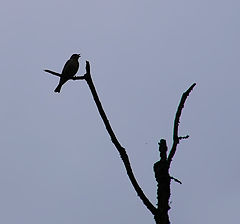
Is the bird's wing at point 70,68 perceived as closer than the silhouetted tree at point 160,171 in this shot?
No

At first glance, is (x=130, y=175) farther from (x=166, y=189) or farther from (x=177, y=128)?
(x=177, y=128)

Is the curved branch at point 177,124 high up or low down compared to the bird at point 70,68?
down

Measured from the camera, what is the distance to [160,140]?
635 cm

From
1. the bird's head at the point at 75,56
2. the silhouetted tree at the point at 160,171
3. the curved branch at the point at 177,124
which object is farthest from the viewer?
the bird's head at the point at 75,56

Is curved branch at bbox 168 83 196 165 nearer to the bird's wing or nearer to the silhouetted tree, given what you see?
the silhouetted tree

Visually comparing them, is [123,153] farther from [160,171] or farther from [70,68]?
[70,68]

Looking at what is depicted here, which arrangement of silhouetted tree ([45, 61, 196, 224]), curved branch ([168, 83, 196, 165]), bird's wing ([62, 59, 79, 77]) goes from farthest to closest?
bird's wing ([62, 59, 79, 77]) < curved branch ([168, 83, 196, 165]) < silhouetted tree ([45, 61, 196, 224])

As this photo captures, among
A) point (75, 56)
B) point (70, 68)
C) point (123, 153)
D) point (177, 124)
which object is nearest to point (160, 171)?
point (123, 153)

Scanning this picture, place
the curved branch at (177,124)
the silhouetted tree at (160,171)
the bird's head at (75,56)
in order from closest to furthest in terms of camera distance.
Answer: the silhouetted tree at (160,171), the curved branch at (177,124), the bird's head at (75,56)

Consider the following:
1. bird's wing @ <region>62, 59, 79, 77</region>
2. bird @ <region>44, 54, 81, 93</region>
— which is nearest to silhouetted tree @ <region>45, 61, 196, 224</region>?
bird's wing @ <region>62, 59, 79, 77</region>

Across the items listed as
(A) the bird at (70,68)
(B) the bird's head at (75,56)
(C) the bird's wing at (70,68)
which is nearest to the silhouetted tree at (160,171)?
(C) the bird's wing at (70,68)

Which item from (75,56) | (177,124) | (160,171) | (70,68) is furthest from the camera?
(75,56)

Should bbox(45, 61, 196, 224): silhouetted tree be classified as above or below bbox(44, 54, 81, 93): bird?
below

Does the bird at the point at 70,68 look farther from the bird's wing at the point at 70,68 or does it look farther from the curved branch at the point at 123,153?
the curved branch at the point at 123,153
